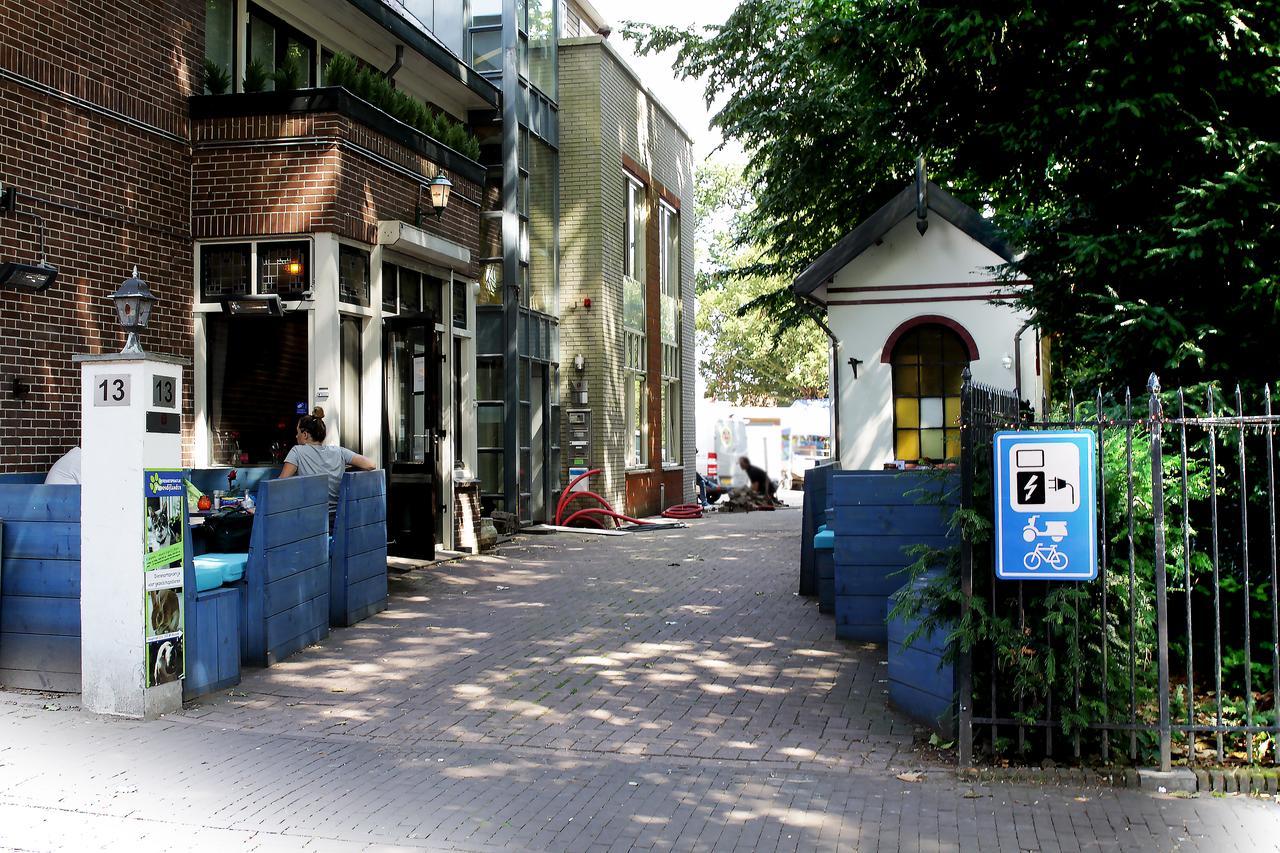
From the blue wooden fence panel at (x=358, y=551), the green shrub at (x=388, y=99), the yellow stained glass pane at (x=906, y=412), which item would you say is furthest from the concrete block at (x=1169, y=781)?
the green shrub at (x=388, y=99)

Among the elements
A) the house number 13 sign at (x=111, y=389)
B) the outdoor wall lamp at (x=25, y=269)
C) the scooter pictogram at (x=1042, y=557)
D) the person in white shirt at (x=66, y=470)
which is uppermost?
the outdoor wall lamp at (x=25, y=269)

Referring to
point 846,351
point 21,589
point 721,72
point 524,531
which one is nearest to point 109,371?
point 21,589

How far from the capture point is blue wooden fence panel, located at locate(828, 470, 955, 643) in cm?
924

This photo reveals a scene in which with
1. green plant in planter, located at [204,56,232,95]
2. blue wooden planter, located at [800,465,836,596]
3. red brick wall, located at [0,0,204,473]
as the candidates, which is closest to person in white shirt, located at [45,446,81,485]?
red brick wall, located at [0,0,204,473]

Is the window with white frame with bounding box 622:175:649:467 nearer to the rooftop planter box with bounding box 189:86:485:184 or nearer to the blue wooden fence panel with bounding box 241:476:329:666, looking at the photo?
the rooftop planter box with bounding box 189:86:485:184

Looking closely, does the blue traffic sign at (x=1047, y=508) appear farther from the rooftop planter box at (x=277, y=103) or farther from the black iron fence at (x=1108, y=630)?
the rooftop planter box at (x=277, y=103)

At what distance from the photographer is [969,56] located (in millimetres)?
9047

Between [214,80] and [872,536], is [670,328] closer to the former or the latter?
[214,80]

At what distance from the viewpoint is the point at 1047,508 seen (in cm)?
600

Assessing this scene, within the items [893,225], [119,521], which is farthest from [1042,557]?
[893,225]

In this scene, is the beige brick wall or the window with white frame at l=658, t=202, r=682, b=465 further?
the window with white frame at l=658, t=202, r=682, b=465

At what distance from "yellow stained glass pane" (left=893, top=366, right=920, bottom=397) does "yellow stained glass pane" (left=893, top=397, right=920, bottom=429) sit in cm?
8

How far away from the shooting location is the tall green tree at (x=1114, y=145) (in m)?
7.54

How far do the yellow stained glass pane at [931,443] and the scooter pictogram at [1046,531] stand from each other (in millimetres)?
9707
